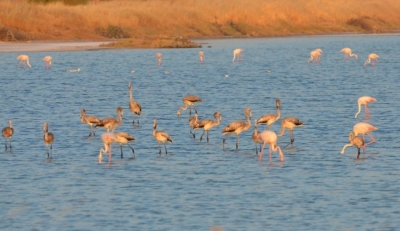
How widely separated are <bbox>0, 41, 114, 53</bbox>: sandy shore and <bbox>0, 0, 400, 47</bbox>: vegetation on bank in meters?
1.73

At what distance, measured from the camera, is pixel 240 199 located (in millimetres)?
14125

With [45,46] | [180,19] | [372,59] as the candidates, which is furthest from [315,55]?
[180,19]

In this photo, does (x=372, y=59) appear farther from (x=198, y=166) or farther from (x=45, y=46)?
(x=198, y=166)

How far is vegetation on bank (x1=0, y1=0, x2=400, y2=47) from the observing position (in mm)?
59281

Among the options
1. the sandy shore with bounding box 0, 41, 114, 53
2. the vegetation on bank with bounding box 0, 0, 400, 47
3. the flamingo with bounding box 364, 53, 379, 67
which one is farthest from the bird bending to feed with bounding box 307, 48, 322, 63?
the sandy shore with bounding box 0, 41, 114, 53

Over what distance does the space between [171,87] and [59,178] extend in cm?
1865

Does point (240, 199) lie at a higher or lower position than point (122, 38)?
lower

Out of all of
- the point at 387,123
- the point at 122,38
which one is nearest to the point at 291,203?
the point at 387,123

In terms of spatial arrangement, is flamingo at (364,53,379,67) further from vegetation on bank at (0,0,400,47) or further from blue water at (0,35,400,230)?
vegetation on bank at (0,0,400,47)

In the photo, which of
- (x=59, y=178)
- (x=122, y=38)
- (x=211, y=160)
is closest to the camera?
(x=59, y=178)

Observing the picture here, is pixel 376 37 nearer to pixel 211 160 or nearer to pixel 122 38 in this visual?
pixel 122 38

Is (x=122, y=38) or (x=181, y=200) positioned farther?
(x=122, y=38)

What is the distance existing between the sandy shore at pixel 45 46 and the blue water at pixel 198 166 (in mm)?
14959

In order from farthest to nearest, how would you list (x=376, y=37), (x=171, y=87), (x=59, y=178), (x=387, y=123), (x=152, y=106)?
(x=376, y=37) < (x=171, y=87) < (x=152, y=106) < (x=387, y=123) < (x=59, y=178)
